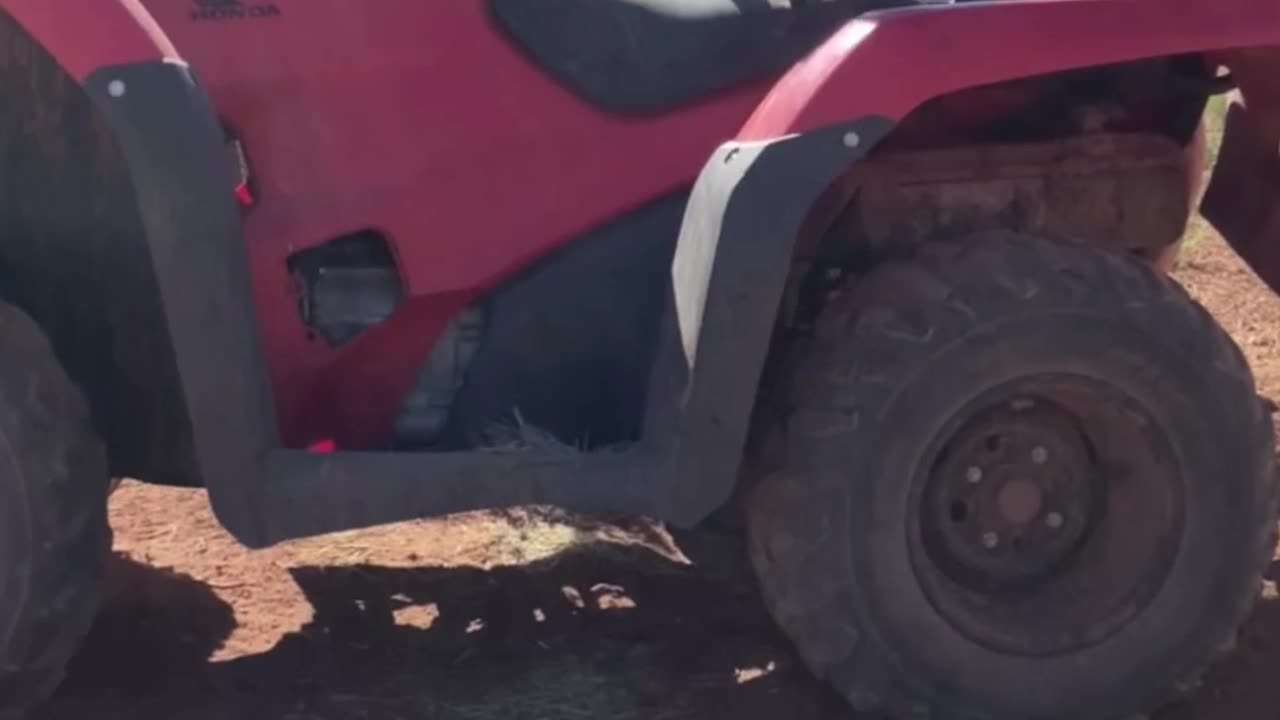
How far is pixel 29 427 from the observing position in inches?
130

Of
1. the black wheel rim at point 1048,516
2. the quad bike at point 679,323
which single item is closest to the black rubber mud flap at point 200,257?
the quad bike at point 679,323

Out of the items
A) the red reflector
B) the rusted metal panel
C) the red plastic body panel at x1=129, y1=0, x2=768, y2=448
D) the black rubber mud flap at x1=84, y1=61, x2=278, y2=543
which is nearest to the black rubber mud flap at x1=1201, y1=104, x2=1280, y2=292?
the rusted metal panel

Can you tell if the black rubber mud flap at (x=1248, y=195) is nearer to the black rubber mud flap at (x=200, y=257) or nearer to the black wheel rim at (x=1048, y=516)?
the black wheel rim at (x=1048, y=516)

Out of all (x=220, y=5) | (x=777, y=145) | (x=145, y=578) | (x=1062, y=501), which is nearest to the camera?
(x=777, y=145)

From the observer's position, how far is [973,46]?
10.9 feet

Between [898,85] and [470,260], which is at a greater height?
[898,85]

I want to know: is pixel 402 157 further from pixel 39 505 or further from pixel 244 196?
pixel 39 505

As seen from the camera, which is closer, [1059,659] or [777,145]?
[777,145]

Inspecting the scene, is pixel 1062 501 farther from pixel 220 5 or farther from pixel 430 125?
pixel 220 5

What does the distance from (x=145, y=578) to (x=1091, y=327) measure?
87.1 inches

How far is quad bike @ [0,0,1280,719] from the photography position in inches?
130

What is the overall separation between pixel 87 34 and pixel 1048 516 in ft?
6.26

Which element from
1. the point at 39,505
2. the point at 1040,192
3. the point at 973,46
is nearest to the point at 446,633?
the point at 39,505

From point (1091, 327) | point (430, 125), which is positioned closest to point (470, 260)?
point (430, 125)
